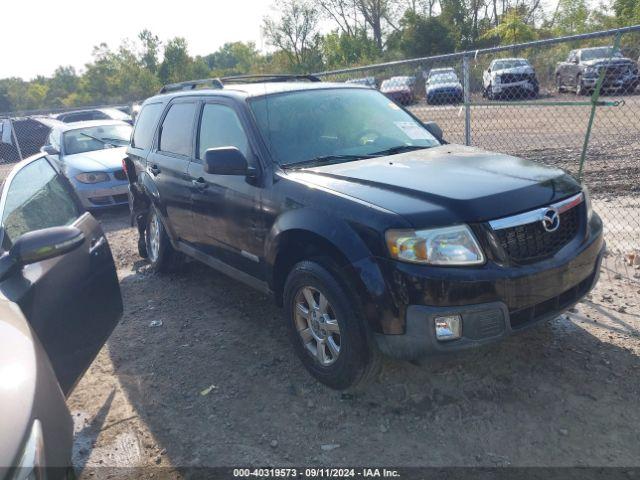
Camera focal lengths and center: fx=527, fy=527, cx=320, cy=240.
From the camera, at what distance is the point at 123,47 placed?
50062 millimetres

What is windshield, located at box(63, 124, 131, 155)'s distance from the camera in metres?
10.0

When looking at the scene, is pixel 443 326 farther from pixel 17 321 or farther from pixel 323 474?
pixel 17 321

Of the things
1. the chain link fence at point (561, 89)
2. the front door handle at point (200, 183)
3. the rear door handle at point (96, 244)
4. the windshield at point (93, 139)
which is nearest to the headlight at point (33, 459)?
the rear door handle at point (96, 244)

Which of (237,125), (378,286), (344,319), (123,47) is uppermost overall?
(123,47)

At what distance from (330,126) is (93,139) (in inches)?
307

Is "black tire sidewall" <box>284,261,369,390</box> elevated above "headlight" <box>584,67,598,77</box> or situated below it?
below

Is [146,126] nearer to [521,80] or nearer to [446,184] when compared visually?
[446,184]

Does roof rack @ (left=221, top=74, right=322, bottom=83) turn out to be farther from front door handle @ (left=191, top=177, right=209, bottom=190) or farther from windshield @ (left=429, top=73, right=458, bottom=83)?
windshield @ (left=429, top=73, right=458, bottom=83)

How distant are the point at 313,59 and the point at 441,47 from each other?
490 inches

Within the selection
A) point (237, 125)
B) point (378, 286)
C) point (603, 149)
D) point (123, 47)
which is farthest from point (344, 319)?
point (123, 47)

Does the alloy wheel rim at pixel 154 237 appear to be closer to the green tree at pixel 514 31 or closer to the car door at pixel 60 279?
the car door at pixel 60 279

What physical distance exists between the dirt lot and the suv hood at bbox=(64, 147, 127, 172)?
17.6 feet

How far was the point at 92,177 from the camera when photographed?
882 centimetres

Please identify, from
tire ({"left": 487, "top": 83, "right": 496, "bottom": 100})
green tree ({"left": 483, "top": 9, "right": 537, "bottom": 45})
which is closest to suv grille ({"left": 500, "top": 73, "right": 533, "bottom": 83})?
tire ({"left": 487, "top": 83, "right": 496, "bottom": 100})
